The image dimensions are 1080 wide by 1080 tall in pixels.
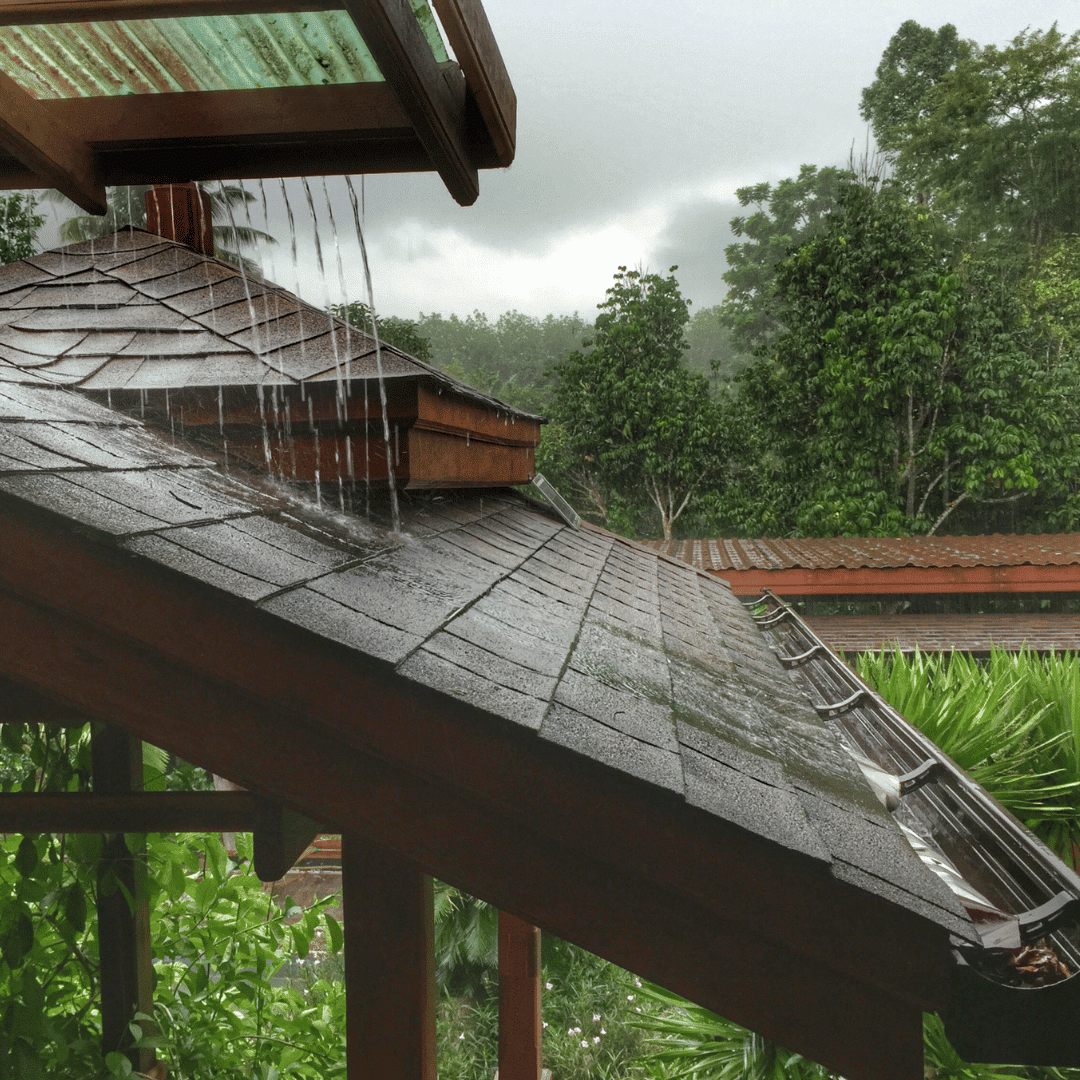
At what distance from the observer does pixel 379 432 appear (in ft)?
6.39

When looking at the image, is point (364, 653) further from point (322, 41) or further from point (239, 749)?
point (322, 41)

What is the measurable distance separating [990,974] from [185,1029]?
7.65ft

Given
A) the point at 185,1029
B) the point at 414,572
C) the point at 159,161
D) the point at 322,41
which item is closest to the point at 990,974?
the point at 414,572

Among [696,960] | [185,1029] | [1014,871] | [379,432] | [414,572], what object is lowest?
[185,1029]

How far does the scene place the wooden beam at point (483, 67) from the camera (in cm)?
117

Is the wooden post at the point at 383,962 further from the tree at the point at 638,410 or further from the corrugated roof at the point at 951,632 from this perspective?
the tree at the point at 638,410

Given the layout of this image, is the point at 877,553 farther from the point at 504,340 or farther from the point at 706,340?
the point at 706,340

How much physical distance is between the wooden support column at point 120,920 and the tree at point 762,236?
103 feet

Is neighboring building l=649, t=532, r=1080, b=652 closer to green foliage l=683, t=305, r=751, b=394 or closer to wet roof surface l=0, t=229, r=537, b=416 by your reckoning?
wet roof surface l=0, t=229, r=537, b=416

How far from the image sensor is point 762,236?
3253cm

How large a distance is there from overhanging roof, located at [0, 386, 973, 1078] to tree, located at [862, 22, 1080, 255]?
24114 mm

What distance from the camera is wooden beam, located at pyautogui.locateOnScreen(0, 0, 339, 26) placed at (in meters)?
1.25

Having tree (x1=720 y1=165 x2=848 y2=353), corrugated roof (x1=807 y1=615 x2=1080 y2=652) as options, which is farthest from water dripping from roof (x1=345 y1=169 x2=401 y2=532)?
tree (x1=720 y1=165 x2=848 y2=353)

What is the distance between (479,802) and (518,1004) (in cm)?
277
